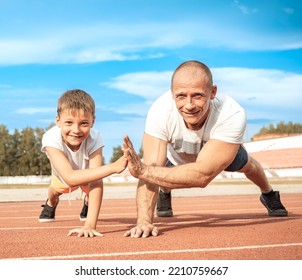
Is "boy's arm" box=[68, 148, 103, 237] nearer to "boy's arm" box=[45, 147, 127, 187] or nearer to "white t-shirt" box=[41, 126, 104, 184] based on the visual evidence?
"boy's arm" box=[45, 147, 127, 187]

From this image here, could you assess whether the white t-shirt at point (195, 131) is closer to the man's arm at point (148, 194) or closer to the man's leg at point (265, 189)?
the man's arm at point (148, 194)

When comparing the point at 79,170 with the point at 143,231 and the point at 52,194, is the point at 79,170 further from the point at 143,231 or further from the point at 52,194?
the point at 52,194

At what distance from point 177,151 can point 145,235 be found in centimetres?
109

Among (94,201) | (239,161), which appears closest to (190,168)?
(94,201)

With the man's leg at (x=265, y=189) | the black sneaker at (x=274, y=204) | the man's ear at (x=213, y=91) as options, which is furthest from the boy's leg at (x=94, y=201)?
the black sneaker at (x=274, y=204)

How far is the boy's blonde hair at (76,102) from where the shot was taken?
513 cm

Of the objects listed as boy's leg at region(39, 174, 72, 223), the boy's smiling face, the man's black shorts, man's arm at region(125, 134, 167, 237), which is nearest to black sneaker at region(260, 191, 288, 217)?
the man's black shorts

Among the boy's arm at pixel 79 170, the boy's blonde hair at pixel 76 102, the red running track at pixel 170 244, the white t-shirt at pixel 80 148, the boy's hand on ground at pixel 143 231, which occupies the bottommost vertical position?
the red running track at pixel 170 244

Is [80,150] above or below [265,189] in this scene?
above

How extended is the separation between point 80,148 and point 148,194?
0.98 m

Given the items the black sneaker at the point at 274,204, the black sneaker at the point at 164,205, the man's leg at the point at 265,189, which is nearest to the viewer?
the man's leg at the point at 265,189

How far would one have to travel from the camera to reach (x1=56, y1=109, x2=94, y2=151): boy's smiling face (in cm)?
514

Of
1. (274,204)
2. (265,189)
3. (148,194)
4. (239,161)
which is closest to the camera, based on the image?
(148,194)

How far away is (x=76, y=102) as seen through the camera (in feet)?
16.9
